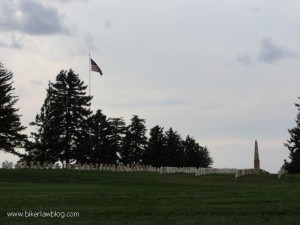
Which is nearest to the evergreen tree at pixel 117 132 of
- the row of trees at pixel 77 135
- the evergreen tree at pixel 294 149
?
the row of trees at pixel 77 135

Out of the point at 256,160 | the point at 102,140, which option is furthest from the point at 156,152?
the point at 256,160

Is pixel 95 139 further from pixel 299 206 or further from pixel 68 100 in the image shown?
pixel 299 206

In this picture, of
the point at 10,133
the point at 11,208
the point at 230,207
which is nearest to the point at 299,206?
the point at 230,207

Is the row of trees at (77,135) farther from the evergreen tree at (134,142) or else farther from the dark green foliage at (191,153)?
the dark green foliage at (191,153)

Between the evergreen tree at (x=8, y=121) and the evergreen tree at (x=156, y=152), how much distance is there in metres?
39.6

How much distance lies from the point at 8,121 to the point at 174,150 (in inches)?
2059

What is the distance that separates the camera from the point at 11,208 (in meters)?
15.0

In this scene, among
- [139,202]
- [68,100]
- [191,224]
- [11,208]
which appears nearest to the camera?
[191,224]

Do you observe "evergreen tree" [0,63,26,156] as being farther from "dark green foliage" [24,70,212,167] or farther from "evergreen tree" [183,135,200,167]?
"evergreen tree" [183,135,200,167]

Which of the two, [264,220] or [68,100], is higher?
[68,100]

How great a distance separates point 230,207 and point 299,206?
6.27 ft

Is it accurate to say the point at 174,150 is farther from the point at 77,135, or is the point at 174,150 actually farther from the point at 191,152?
the point at 77,135

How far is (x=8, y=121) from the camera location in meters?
50.5

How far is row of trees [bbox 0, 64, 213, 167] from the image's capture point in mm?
54000
